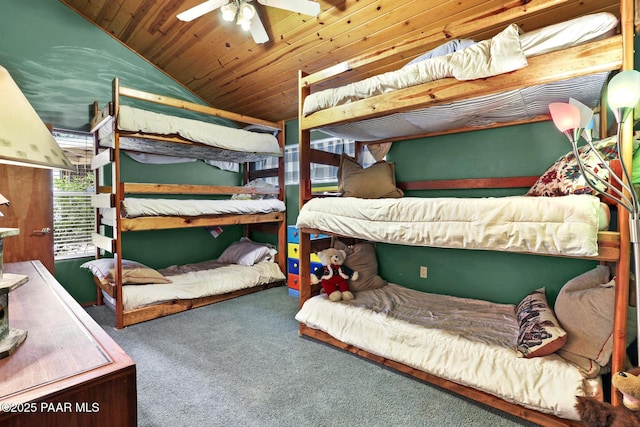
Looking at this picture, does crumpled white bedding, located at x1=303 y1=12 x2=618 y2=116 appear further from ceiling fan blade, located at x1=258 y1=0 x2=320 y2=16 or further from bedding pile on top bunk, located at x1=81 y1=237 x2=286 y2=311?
bedding pile on top bunk, located at x1=81 y1=237 x2=286 y2=311

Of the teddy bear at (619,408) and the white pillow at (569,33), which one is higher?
the white pillow at (569,33)

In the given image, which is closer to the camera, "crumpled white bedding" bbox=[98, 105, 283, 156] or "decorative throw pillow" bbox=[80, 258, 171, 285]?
"crumpled white bedding" bbox=[98, 105, 283, 156]

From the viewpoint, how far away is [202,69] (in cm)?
364

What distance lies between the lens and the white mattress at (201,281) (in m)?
2.93

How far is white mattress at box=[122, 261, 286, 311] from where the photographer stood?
2.93 m

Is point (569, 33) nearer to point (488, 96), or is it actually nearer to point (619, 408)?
point (488, 96)

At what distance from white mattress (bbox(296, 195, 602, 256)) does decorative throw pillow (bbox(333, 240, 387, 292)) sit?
73cm

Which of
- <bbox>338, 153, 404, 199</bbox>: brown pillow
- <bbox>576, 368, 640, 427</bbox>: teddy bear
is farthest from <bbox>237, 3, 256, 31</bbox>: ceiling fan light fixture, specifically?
<bbox>576, 368, 640, 427</bbox>: teddy bear

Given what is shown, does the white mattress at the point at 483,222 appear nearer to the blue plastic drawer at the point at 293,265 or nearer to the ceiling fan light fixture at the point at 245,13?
the ceiling fan light fixture at the point at 245,13

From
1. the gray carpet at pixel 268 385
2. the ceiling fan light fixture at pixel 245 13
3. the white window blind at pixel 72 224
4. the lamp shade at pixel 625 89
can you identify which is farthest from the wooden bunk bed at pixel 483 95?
the white window blind at pixel 72 224

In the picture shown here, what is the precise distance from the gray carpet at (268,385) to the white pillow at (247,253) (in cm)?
124

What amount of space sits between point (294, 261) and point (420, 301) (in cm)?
158

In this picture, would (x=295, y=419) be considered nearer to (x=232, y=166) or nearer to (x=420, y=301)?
(x=420, y=301)

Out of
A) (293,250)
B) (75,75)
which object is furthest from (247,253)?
(75,75)
